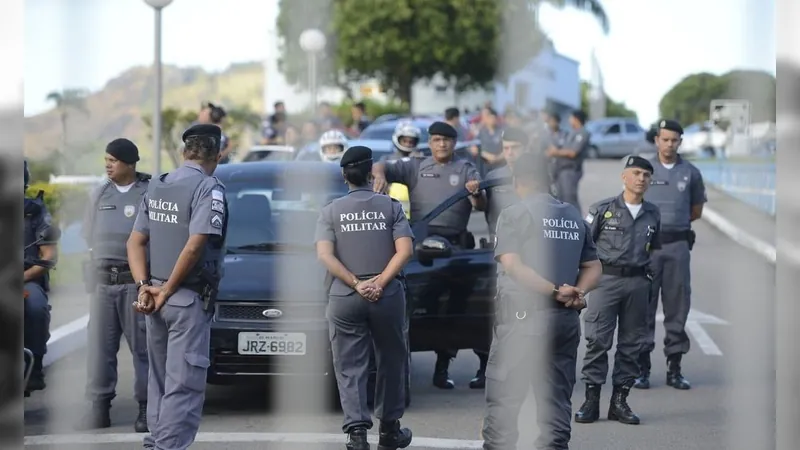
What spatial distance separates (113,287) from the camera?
6688 mm

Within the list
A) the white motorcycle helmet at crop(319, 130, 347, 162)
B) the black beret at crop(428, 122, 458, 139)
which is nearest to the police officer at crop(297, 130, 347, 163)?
the white motorcycle helmet at crop(319, 130, 347, 162)

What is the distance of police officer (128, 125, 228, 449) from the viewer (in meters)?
5.41

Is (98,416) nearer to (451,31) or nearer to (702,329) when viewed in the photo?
(451,31)

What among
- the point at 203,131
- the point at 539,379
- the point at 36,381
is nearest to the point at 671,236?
the point at 539,379

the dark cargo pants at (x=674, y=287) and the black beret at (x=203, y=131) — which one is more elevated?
the black beret at (x=203, y=131)

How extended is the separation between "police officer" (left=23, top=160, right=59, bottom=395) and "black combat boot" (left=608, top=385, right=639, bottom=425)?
9.62 ft

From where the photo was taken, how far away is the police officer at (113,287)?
660cm

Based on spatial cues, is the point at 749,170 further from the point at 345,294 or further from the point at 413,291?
the point at 413,291

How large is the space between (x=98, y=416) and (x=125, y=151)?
1.32 meters

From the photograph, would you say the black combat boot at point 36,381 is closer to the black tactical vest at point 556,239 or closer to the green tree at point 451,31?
the green tree at point 451,31

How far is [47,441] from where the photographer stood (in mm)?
6047

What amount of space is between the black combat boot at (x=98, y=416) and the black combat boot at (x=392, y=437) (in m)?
1.50

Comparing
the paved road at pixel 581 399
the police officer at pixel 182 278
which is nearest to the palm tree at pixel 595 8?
the paved road at pixel 581 399

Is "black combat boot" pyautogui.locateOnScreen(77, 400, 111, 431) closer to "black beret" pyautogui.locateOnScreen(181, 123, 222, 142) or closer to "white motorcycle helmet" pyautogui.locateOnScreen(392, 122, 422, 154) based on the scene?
"black beret" pyautogui.locateOnScreen(181, 123, 222, 142)
